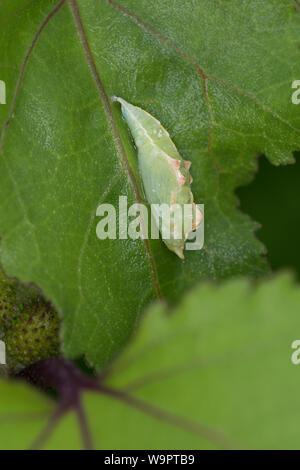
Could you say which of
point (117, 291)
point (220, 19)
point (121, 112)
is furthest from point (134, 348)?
point (220, 19)

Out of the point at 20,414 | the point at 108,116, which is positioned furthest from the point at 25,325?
the point at 108,116

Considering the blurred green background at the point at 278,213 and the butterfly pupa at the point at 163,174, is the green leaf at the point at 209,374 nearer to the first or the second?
the butterfly pupa at the point at 163,174

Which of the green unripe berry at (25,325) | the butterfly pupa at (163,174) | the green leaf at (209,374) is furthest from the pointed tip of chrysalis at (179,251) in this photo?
the green leaf at (209,374)

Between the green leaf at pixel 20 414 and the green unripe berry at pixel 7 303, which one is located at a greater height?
the green unripe berry at pixel 7 303

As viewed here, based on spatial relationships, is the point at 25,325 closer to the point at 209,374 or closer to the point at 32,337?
the point at 32,337

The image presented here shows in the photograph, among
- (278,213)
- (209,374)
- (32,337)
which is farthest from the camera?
(278,213)

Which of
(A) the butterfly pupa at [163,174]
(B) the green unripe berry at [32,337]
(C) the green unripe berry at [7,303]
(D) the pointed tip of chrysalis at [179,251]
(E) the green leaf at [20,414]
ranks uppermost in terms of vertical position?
(A) the butterfly pupa at [163,174]
